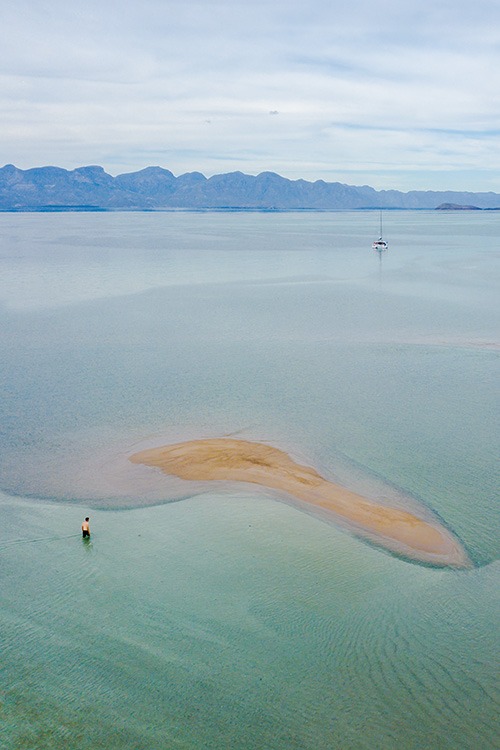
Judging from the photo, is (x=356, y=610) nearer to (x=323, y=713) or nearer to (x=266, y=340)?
(x=323, y=713)

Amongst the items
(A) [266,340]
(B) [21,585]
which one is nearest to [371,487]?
(B) [21,585]

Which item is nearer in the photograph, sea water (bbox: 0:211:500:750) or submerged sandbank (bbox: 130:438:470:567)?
sea water (bbox: 0:211:500:750)

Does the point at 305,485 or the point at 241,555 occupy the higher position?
the point at 305,485

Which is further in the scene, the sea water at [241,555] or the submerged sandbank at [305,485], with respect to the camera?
the submerged sandbank at [305,485]

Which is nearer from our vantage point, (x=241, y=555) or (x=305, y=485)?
(x=241, y=555)
